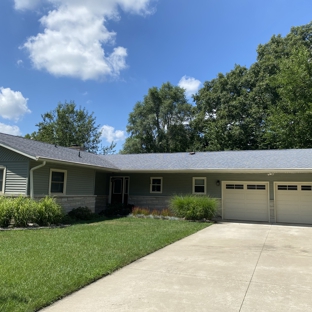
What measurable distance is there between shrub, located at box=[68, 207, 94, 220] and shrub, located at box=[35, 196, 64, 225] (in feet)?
5.69

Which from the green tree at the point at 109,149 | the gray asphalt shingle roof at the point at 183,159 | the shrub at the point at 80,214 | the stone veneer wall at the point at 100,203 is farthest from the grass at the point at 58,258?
the green tree at the point at 109,149

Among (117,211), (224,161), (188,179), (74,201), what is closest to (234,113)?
(224,161)

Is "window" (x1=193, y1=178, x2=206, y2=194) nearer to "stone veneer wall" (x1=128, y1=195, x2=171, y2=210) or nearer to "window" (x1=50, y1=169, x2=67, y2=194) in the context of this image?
"stone veneer wall" (x1=128, y1=195, x2=171, y2=210)

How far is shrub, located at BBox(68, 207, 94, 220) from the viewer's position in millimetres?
12594

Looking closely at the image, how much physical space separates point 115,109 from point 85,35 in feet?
36.4

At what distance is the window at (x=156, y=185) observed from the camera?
53.6 feet

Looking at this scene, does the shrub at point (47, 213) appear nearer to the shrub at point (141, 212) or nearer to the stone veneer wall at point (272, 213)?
the shrub at point (141, 212)

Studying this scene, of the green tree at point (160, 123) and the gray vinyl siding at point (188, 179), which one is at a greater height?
the green tree at point (160, 123)

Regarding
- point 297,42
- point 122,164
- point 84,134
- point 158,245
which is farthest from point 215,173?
point 84,134

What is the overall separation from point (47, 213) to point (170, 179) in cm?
753

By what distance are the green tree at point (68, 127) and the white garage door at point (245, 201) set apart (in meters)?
24.7

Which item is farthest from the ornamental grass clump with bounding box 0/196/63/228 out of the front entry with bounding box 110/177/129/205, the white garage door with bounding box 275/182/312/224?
the white garage door with bounding box 275/182/312/224

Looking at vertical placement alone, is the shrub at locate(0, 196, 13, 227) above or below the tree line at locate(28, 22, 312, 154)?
below

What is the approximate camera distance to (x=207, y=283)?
177 inches
